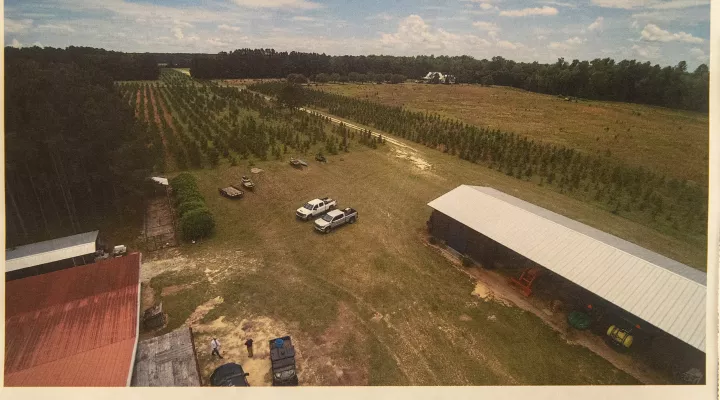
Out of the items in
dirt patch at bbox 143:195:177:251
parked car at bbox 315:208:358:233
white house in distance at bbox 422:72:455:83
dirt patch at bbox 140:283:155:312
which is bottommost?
dirt patch at bbox 140:283:155:312

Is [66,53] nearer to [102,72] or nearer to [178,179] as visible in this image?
[178,179]

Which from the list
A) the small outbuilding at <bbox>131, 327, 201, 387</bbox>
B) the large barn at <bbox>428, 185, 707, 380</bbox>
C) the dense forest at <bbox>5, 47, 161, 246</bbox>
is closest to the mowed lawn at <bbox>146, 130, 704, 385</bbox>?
the small outbuilding at <bbox>131, 327, 201, 387</bbox>

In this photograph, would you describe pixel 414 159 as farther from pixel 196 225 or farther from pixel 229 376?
pixel 229 376

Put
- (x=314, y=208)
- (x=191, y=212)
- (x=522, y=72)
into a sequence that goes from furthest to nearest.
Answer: (x=522, y=72)
(x=314, y=208)
(x=191, y=212)

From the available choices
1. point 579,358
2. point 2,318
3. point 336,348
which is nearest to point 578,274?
point 579,358

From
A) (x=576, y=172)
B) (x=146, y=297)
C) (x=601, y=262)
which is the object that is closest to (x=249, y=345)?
(x=146, y=297)

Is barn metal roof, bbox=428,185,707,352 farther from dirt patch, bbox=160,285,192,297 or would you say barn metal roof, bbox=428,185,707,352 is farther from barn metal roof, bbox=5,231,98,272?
barn metal roof, bbox=5,231,98,272
